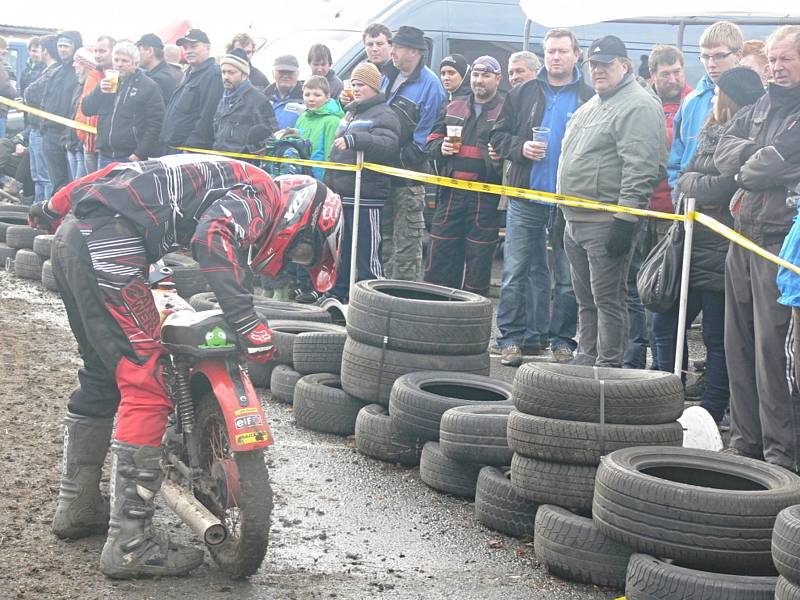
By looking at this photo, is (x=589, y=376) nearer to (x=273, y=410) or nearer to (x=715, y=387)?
(x=715, y=387)

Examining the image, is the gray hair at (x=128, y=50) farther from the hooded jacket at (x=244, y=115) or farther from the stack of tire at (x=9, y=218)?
the stack of tire at (x=9, y=218)

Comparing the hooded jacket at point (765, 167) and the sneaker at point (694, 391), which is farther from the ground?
the hooded jacket at point (765, 167)

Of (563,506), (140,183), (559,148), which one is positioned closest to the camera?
(140,183)

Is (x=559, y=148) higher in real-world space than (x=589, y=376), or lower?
higher

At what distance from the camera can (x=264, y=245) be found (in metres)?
5.43

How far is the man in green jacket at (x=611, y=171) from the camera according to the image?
823 cm

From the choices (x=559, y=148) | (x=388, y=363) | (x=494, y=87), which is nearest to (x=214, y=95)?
(x=494, y=87)

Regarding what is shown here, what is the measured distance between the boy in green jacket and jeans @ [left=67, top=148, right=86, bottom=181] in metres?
4.18

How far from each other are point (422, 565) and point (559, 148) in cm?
495

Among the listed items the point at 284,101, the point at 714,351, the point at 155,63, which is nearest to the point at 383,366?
the point at 714,351

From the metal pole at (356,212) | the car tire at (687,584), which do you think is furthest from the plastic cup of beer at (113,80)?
the car tire at (687,584)

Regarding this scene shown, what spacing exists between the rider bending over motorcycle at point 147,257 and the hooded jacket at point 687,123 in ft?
13.2

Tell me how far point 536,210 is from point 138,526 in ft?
17.4

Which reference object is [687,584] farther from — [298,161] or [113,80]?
[113,80]
